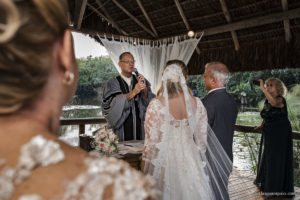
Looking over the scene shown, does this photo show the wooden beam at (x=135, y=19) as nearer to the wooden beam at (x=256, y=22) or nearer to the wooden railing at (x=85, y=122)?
the wooden beam at (x=256, y=22)

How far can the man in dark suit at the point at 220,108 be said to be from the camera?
257cm

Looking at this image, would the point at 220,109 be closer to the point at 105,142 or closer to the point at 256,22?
the point at 105,142

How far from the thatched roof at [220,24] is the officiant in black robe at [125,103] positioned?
5.63 ft

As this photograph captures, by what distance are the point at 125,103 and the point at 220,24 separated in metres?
2.64

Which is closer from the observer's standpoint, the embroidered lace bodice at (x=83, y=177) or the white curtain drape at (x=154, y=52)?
the embroidered lace bodice at (x=83, y=177)

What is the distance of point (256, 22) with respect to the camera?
420 cm

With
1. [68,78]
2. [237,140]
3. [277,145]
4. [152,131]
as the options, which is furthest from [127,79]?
[237,140]

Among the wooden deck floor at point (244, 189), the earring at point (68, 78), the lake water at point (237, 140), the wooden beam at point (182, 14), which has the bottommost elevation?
the wooden deck floor at point (244, 189)

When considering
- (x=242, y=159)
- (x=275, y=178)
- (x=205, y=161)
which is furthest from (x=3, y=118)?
(x=242, y=159)

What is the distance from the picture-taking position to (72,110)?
275 inches

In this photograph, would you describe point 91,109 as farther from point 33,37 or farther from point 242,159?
point 33,37

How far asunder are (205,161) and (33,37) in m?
2.01

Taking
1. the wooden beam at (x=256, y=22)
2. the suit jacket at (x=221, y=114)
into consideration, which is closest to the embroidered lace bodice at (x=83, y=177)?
the suit jacket at (x=221, y=114)

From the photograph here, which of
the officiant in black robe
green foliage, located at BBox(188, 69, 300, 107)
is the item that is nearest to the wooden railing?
the officiant in black robe
